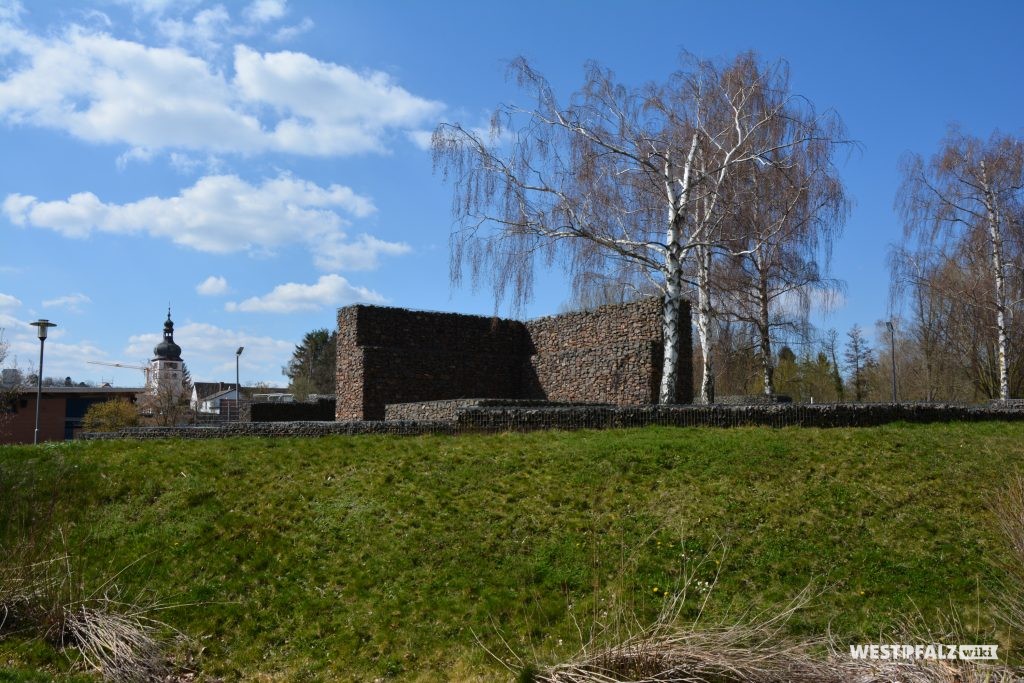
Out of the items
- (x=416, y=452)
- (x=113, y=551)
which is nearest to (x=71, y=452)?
(x=113, y=551)

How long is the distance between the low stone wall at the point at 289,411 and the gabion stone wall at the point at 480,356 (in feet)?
9.33

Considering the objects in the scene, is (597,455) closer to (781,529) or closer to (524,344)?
(781,529)

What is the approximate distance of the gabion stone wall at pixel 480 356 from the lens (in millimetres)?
22625

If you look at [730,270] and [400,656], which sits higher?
[730,270]

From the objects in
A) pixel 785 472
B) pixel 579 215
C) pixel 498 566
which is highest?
pixel 579 215

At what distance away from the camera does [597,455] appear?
12.2 meters

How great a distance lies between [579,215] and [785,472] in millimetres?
8492

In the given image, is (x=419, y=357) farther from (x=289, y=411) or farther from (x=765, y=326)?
(x=765, y=326)

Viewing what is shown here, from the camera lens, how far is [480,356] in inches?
1059

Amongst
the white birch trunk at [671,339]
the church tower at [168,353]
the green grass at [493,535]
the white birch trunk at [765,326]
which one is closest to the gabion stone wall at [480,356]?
the white birch trunk at [671,339]

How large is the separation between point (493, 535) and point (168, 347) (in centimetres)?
7405

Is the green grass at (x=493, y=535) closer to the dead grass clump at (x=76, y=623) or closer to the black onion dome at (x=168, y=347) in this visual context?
the dead grass clump at (x=76, y=623)

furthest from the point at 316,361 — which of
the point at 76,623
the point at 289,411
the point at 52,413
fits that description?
the point at 76,623

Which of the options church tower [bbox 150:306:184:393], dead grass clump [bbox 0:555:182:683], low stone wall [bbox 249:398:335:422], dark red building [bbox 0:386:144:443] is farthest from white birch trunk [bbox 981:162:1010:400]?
church tower [bbox 150:306:184:393]
